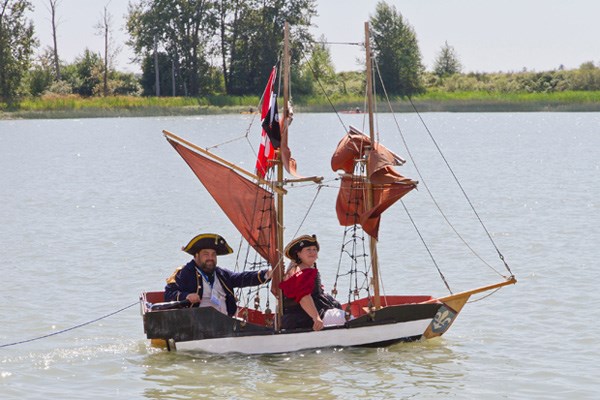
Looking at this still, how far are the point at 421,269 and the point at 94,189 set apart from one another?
1722cm

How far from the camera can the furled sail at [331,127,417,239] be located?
14211mm

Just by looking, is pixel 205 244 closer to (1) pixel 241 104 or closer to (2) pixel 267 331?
(2) pixel 267 331

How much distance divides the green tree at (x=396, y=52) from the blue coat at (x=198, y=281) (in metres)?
82.6

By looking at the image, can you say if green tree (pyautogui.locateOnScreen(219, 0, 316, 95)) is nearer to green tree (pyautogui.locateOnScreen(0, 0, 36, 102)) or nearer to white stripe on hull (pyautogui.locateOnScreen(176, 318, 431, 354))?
green tree (pyautogui.locateOnScreen(0, 0, 36, 102))

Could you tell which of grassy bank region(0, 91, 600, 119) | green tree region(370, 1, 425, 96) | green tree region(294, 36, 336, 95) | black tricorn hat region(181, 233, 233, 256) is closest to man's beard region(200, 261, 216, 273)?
black tricorn hat region(181, 233, 233, 256)

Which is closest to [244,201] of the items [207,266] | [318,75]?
[207,266]

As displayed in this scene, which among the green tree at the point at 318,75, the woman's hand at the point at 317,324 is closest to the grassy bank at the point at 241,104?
the green tree at the point at 318,75

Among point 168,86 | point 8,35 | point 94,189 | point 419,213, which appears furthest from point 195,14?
point 419,213

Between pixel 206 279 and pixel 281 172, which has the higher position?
pixel 281 172

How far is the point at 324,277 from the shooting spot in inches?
781

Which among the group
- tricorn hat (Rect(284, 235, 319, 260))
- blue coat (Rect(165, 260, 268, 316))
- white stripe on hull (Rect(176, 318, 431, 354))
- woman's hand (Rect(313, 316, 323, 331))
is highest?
tricorn hat (Rect(284, 235, 319, 260))

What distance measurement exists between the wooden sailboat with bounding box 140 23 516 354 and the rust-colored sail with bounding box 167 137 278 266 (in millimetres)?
12

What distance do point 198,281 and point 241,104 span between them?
74649mm

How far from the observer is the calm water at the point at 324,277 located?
13.2 metres
